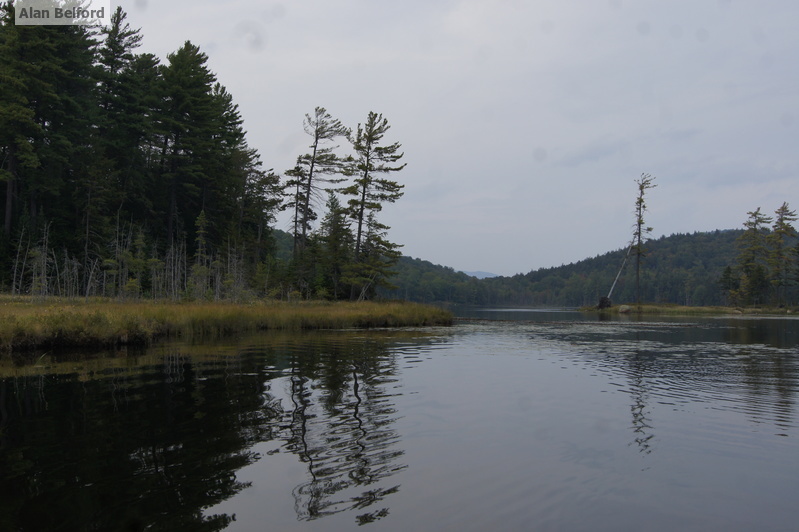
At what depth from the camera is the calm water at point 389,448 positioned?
5.00m

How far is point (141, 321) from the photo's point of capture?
61.7 ft

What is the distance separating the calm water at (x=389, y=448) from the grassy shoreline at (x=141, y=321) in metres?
2.80

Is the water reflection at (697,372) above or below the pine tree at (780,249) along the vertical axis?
below

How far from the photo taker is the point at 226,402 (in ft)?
31.1

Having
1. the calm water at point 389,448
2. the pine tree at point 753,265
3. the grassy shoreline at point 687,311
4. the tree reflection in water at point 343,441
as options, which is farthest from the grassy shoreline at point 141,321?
the pine tree at point 753,265

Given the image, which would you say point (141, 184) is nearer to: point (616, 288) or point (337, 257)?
point (337, 257)

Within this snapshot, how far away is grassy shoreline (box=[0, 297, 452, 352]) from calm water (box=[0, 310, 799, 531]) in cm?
280

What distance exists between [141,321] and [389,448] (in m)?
15.1

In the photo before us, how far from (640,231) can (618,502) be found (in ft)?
226

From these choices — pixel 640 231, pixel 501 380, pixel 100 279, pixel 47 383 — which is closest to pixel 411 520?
pixel 501 380

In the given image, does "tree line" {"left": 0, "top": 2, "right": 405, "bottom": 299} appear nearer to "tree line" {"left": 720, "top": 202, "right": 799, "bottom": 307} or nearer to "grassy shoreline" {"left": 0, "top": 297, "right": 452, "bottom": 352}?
"grassy shoreline" {"left": 0, "top": 297, "right": 452, "bottom": 352}

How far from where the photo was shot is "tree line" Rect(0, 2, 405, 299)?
33.0 m

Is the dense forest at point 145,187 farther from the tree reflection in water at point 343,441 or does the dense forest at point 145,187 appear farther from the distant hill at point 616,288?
the distant hill at point 616,288

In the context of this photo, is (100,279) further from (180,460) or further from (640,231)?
(640,231)
